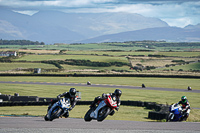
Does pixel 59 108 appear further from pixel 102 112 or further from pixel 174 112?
pixel 174 112

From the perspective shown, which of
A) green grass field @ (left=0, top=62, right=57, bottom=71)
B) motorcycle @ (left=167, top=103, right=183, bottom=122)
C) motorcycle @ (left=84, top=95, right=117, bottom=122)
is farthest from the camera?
green grass field @ (left=0, top=62, right=57, bottom=71)

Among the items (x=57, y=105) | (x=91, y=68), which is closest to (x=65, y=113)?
(x=57, y=105)

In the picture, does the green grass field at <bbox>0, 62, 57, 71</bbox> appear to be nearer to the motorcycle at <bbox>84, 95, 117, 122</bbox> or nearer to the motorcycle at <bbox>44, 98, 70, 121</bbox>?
the motorcycle at <bbox>44, 98, 70, 121</bbox>

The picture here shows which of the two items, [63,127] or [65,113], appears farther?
[63,127]

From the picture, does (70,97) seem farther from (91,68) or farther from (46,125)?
(91,68)

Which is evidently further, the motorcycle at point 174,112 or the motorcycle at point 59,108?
the motorcycle at point 174,112

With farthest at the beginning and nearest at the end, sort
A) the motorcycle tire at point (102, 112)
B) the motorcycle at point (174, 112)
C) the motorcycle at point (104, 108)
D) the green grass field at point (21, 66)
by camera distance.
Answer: the green grass field at point (21, 66)
the motorcycle at point (174, 112)
the motorcycle tire at point (102, 112)
the motorcycle at point (104, 108)

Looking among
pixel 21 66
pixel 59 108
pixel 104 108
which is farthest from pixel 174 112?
Result: pixel 21 66

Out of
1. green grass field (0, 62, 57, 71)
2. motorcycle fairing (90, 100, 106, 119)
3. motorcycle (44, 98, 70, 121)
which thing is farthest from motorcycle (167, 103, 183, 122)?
green grass field (0, 62, 57, 71)

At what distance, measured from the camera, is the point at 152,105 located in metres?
36.9

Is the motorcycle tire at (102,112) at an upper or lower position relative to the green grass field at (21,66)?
lower

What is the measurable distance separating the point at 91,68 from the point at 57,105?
99.2 metres

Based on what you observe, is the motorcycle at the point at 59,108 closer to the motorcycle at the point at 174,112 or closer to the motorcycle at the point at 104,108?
the motorcycle at the point at 104,108

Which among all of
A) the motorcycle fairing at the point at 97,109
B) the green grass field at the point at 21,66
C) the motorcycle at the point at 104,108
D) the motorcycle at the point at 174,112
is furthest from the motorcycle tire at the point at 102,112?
the green grass field at the point at 21,66
